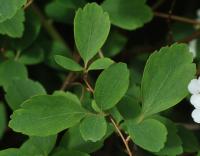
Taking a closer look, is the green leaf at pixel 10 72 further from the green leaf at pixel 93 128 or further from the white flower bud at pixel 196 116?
the white flower bud at pixel 196 116

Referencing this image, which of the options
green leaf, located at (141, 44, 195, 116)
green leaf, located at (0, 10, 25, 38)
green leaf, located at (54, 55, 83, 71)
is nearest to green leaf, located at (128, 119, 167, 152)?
green leaf, located at (141, 44, 195, 116)

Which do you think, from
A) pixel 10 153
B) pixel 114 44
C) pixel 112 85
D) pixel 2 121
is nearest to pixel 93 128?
pixel 112 85

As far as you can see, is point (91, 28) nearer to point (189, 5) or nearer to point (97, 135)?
point (97, 135)

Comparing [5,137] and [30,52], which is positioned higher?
[30,52]

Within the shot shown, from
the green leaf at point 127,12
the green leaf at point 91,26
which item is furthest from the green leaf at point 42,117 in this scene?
the green leaf at point 127,12

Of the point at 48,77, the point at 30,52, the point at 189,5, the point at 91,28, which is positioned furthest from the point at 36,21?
the point at 189,5

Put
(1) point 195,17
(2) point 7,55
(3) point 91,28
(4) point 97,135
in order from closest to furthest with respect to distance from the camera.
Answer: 1. (4) point 97,135
2. (3) point 91,28
3. (2) point 7,55
4. (1) point 195,17

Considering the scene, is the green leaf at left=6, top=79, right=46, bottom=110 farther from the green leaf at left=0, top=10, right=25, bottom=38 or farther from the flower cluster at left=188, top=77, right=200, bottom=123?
the flower cluster at left=188, top=77, right=200, bottom=123
